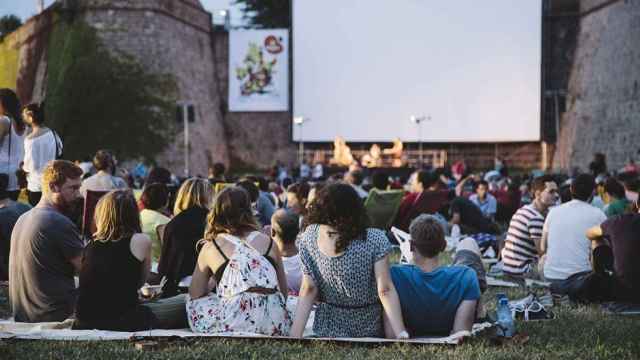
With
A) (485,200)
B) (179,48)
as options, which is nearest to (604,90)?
(179,48)

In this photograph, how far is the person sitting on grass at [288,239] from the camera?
6.49m

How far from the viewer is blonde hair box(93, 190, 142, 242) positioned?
5.22 metres

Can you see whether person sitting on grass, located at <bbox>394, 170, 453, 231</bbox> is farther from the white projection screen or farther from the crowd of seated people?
the white projection screen

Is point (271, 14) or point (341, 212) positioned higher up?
point (271, 14)

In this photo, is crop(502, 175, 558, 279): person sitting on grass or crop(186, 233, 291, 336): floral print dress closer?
crop(186, 233, 291, 336): floral print dress

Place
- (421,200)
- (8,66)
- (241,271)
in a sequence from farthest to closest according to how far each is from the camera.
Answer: (8,66) < (421,200) < (241,271)

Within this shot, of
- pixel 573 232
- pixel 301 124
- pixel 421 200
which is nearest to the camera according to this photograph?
pixel 573 232

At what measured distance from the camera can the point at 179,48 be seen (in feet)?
97.5

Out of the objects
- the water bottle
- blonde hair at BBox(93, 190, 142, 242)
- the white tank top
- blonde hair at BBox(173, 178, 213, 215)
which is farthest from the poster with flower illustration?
the water bottle

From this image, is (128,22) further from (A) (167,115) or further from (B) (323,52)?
Answer: (B) (323,52)

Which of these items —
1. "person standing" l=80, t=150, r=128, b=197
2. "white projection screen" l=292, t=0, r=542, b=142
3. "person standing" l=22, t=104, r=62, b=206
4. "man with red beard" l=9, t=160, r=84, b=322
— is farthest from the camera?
"white projection screen" l=292, t=0, r=542, b=142

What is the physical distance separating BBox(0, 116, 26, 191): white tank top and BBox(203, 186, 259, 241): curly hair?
2.90 m

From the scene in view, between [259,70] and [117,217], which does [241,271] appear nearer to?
[117,217]

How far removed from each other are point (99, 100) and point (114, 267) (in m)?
22.2
